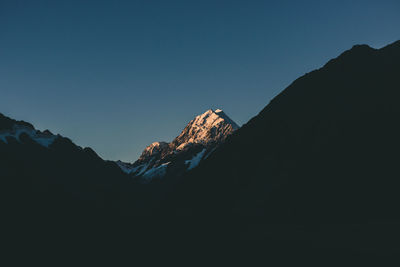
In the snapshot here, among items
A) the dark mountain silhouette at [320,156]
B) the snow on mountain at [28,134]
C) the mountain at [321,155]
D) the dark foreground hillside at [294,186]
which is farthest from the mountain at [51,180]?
the mountain at [321,155]

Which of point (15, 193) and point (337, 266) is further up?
point (15, 193)

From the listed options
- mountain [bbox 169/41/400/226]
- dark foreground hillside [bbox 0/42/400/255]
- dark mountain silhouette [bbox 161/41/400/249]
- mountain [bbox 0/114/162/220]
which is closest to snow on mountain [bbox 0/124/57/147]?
mountain [bbox 0/114/162/220]

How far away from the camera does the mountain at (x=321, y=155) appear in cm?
6031

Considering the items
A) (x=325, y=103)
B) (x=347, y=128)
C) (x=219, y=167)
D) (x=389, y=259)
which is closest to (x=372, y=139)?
(x=347, y=128)

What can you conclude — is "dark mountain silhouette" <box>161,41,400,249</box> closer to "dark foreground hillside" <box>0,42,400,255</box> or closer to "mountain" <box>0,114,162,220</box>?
"dark foreground hillside" <box>0,42,400,255</box>

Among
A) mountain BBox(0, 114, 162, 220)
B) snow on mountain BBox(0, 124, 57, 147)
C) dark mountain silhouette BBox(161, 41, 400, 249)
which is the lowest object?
dark mountain silhouette BBox(161, 41, 400, 249)

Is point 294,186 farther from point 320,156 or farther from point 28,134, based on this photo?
point 28,134

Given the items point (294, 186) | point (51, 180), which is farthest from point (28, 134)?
point (294, 186)

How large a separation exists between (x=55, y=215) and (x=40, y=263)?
42.3 metres

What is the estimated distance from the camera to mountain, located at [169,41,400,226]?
60312mm

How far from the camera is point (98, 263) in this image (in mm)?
37844

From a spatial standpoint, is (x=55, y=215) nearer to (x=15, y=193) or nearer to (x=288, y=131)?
(x=15, y=193)

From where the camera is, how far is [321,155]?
75750 millimetres

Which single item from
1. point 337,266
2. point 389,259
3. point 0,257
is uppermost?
point 0,257
